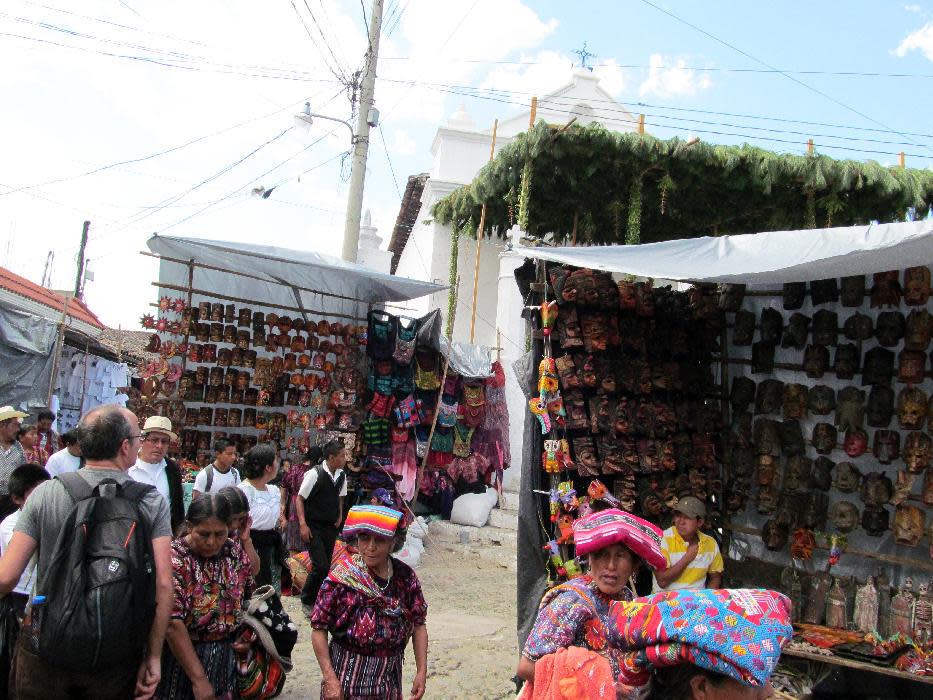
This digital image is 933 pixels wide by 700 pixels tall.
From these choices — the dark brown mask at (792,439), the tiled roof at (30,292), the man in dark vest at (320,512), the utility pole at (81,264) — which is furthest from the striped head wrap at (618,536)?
the utility pole at (81,264)

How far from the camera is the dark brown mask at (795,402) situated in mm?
5480

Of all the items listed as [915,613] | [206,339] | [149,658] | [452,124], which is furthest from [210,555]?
[452,124]

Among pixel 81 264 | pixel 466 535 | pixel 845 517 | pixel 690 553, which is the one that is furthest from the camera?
pixel 81 264

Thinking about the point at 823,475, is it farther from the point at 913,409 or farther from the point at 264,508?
the point at 264,508

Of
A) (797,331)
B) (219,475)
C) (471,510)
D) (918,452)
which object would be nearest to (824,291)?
(797,331)

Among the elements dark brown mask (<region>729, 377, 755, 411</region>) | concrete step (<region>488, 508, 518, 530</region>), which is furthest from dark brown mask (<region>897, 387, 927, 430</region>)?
concrete step (<region>488, 508, 518, 530</region>)

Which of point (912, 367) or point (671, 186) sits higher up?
point (671, 186)

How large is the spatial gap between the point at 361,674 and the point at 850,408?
4.00 m

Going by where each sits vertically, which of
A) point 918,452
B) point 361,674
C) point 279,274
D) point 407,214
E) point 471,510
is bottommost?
point 471,510

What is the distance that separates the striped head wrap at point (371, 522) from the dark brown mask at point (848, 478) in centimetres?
368

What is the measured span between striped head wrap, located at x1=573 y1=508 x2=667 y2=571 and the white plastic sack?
→ 8.78 metres

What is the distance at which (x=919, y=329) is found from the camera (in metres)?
4.84

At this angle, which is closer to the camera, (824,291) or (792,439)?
(824,291)

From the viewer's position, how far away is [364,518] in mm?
2885
